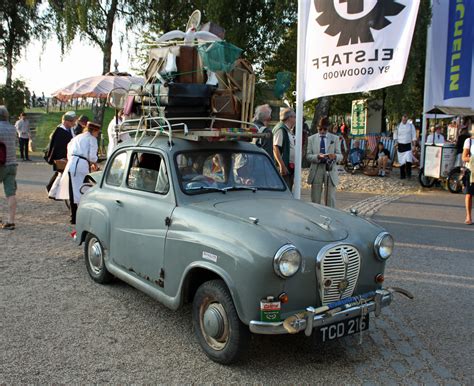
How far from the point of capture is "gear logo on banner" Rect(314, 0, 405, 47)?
641 cm

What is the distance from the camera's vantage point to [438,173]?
13211 mm

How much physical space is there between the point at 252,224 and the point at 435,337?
6.90ft

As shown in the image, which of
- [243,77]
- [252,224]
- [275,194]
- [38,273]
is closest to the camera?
[252,224]

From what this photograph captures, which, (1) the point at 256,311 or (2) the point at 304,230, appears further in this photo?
(2) the point at 304,230

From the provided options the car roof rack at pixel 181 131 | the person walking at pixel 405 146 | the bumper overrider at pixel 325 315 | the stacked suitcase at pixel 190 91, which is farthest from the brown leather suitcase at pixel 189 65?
the person walking at pixel 405 146

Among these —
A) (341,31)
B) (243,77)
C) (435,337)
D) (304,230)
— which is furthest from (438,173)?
(304,230)

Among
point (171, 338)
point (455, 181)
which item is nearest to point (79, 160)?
point (171, 338)

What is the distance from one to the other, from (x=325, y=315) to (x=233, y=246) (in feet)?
2.76

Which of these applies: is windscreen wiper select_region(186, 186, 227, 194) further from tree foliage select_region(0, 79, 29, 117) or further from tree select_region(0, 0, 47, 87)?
tree select_region(0, 0, 47, 87)

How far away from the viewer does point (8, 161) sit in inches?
313

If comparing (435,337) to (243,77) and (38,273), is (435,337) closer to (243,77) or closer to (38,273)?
(243,77)

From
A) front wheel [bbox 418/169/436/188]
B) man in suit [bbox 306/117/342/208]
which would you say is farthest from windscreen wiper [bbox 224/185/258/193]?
front wheel [bbox 418/169/436/188]

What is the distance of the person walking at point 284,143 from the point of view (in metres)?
7.30

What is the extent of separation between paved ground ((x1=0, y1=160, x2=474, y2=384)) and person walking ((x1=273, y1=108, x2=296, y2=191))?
2.08 meters
